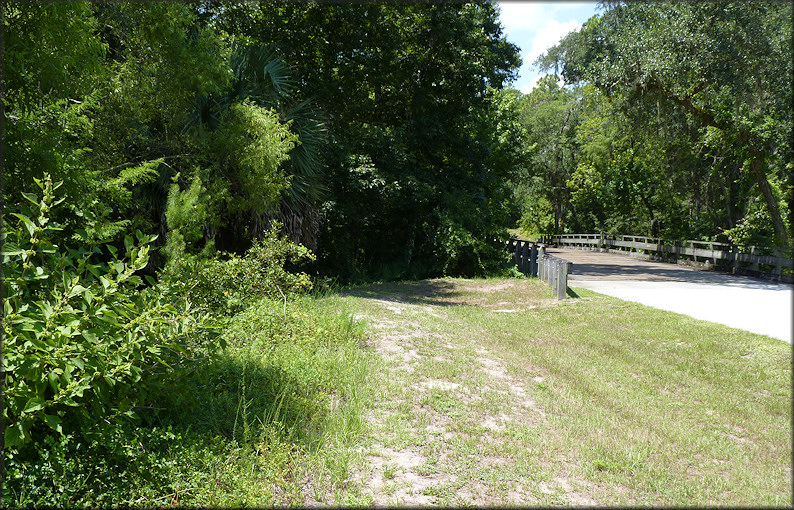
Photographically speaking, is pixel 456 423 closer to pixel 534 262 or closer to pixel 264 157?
pixel 264 157

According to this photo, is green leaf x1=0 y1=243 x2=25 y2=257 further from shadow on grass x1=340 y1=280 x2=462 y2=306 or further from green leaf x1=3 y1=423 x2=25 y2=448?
Result: shadow on grass x1=340 y1=280 x2=462 y2=306

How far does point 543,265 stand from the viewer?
16922 millimetres

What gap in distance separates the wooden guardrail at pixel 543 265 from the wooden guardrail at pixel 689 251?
3.96 metres

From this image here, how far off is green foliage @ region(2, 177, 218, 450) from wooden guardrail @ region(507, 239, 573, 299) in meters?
10.7

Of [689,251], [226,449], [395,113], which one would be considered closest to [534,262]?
[395,113]

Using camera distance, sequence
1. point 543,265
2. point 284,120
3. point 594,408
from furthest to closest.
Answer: point 543,265, point 284,120, point 594,408

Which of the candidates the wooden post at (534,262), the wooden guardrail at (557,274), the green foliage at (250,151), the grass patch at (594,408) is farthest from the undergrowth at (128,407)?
the wooden post at (534,262)

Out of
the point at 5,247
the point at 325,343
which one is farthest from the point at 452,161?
the point at 5,247

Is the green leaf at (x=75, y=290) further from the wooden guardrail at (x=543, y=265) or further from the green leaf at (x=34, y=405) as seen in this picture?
the wooden guardrail at (x=543, y=265)

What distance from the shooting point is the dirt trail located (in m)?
3.78

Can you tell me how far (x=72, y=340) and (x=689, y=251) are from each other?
26233 millimetres

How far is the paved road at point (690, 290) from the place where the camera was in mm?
9523

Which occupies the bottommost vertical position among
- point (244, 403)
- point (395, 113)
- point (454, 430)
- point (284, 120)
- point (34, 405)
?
point (454, 430)

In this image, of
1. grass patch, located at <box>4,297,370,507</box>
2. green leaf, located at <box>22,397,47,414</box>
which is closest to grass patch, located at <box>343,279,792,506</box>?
grass patch, located at <box>4,297,370,507</box>
